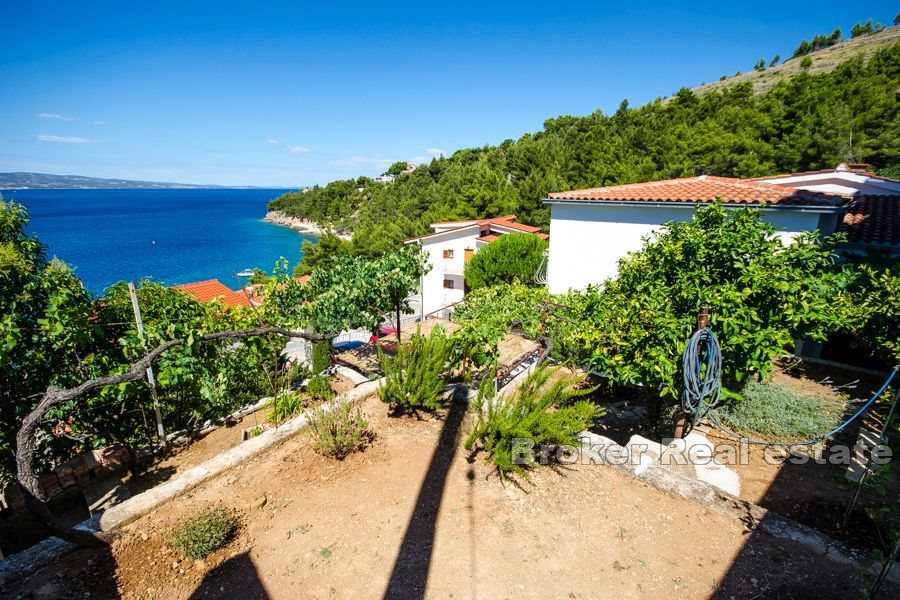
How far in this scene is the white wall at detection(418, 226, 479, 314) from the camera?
25359 mm

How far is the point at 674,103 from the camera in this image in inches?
1396

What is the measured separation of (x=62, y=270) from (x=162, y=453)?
10.4 feet

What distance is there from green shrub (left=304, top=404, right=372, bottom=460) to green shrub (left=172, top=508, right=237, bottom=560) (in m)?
1.43

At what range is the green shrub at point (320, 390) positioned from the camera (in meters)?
7.80

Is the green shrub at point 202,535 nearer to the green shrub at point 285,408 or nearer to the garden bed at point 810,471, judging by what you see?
the green shrub at point 285,408

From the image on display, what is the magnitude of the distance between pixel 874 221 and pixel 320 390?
15.4m

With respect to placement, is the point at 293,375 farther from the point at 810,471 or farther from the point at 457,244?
the point at 457,244

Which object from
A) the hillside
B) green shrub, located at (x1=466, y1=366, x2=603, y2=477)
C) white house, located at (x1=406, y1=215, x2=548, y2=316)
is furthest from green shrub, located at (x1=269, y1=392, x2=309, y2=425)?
the hillside

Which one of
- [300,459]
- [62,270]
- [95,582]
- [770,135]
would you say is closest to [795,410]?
[300,459]

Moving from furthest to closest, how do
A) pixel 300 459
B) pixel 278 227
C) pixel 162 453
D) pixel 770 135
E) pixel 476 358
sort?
pixel 278 227 → pixel 770 135 → pixel 476 358 → pixel 162 453 → pixel 300 459

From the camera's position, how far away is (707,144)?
79.9ft

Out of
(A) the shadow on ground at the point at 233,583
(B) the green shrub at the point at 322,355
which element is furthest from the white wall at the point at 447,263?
(A) the shadow on ground at the point at 233,583

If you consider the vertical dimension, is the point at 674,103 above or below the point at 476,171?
above

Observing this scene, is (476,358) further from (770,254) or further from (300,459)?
(770,254)
